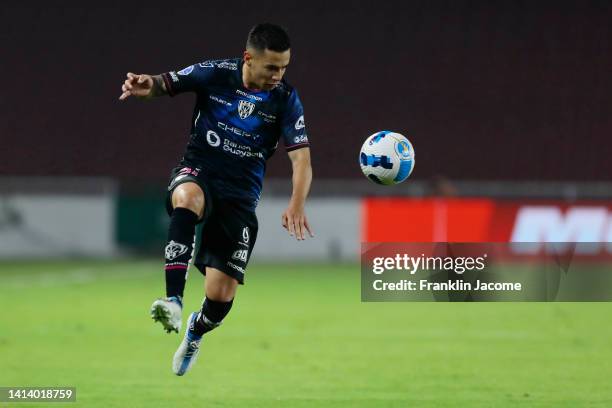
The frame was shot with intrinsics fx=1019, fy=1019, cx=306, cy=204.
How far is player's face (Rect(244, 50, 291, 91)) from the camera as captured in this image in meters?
6.07

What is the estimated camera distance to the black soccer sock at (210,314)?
21.7 feet

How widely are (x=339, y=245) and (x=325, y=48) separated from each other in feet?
25.6

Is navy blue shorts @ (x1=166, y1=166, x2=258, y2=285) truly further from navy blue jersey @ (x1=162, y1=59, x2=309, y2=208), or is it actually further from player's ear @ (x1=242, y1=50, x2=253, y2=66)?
player's ear @ (x1=242, y1=50, x2=253, y2=66)

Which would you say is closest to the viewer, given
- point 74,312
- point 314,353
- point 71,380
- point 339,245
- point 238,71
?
point 238,71

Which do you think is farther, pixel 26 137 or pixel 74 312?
pixel 26 137

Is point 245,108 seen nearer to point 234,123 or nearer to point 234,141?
point 234,123

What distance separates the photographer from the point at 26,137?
26.7 m

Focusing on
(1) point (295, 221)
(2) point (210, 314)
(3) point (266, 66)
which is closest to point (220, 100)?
(3) point (266, 66)

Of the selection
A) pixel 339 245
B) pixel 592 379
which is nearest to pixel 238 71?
pixel 592 379

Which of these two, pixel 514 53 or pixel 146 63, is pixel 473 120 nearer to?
pixel 514 53

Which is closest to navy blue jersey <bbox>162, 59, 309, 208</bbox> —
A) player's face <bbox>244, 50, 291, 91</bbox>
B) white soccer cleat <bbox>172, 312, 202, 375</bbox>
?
player's face <bbox>244, 50, 291, 91</bbox>

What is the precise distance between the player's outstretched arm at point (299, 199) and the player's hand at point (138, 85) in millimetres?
989

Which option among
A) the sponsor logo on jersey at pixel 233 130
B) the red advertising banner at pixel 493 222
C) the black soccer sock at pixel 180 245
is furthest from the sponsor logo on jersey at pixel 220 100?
the red advertising banner at pixel 493 222

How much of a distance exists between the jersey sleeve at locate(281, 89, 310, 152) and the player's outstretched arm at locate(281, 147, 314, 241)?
52mm
